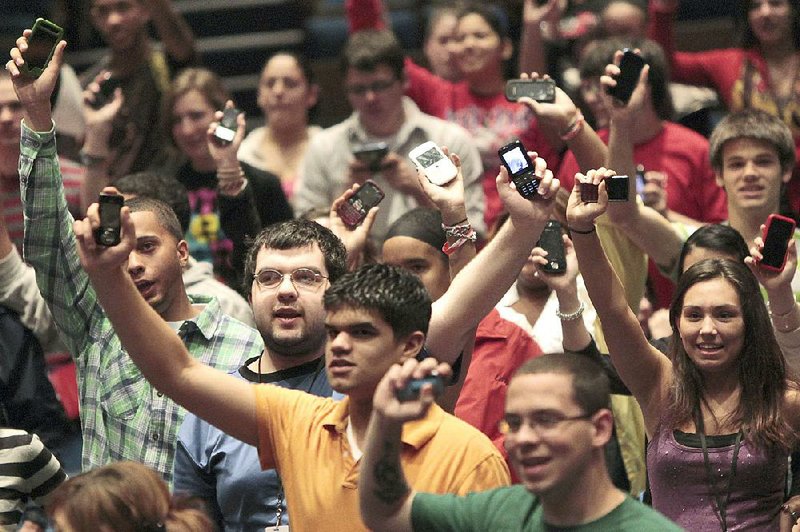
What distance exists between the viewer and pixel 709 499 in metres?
3.46

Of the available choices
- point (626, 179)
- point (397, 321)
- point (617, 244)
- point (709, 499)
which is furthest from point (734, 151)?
point (397, 321)

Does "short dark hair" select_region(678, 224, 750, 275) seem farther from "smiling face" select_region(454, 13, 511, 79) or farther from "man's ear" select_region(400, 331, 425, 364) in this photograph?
"smiling face" select_region(454, 13, 511, 79)

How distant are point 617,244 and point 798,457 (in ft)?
3.63

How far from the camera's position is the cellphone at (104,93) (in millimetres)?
5379

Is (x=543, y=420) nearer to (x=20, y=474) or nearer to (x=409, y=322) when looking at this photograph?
(x=409, y=322)

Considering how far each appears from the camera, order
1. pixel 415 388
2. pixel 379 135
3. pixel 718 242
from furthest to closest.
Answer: pixel 379 135 < pixel 718 242 < pixel 415 388

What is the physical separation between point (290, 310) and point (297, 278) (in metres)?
0.10

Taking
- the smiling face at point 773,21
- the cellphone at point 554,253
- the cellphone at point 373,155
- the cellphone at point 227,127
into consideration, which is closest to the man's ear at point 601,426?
the cellphone at point 554,253

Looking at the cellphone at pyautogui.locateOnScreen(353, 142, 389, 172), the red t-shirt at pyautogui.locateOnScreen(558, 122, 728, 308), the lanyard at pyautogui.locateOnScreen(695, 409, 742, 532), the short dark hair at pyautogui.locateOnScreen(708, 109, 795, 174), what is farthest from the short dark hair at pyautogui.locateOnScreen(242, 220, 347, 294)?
the red t-shirt at pyautogui.locateOnScreen(558, 122, 728, 308)

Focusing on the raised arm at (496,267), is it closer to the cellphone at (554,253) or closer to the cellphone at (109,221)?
the cellphone at (554,253)

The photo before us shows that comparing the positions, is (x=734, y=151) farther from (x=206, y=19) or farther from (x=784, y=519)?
(x=206, y=19)

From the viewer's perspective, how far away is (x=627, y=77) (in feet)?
14.4

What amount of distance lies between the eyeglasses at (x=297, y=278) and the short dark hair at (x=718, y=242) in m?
1.19

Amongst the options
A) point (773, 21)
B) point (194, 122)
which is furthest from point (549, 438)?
point (773, 21)
